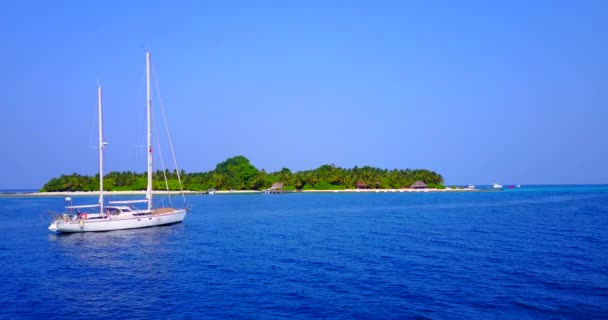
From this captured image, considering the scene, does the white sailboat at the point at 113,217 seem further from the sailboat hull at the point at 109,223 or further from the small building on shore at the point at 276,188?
the small building on shore at the point at 276,188

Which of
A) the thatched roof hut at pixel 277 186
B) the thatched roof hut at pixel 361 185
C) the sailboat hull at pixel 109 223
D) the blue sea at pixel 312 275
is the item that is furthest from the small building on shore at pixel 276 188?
the blue sea at pixel 312 275

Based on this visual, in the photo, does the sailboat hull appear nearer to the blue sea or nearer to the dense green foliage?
the blue sea

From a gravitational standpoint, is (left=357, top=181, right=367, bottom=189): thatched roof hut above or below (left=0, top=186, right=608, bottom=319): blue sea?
above

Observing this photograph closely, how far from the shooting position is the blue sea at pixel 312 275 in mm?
19172

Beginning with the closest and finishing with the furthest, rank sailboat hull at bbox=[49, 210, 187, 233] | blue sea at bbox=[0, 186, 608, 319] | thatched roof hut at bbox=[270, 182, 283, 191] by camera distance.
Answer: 1. blue sea at bbox=[0, 186, 608, 319]
2. sailboat hull at bbox=[49, 210, 187, 233]
3. thatched roof hut at bbox=[270, 182, 283, 191]

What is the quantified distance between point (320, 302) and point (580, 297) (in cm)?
1092

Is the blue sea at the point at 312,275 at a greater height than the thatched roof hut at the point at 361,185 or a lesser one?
lesser

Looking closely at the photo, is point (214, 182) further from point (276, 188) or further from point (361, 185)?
point (361, 185)

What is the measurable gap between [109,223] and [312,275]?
30218 millimetres

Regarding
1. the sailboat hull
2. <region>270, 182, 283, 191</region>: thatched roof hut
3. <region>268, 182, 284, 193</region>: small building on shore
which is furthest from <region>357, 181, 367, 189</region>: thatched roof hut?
the sailboat hull

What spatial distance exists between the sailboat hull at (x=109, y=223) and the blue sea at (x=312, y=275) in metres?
1.91

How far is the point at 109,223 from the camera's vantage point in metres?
48.3

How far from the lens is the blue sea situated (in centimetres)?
1917

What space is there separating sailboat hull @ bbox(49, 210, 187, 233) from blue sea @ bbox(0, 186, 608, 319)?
1911 mm
